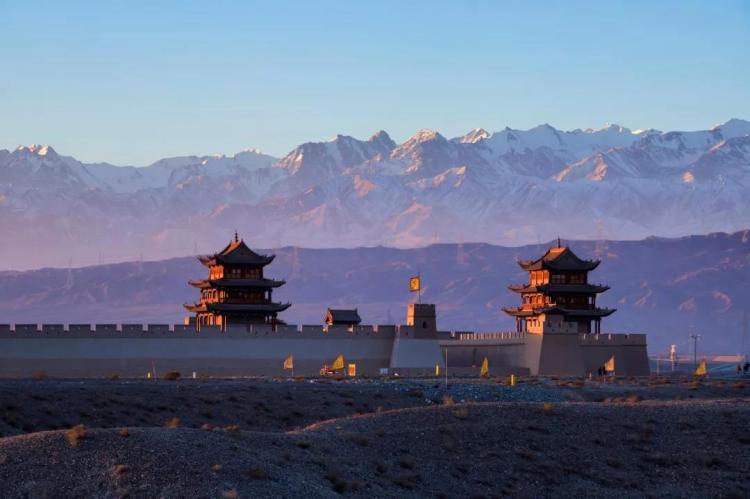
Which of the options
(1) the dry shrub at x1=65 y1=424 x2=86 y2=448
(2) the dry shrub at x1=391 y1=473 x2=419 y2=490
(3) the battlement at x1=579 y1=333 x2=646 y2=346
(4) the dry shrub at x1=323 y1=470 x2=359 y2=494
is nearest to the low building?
(3) the battlement at x1=579 y1=333 x2=646 y2=346

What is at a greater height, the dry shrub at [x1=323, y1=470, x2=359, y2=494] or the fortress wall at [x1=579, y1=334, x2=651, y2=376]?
the fortress wall at [x1=579, y1=334, x2=651, y2=376]

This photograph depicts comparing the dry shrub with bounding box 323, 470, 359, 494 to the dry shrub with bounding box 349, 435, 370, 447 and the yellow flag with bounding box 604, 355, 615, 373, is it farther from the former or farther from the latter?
the yellow flag with bounding box 604, 355, 615, 373

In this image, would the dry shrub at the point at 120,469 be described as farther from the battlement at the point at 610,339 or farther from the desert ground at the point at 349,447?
the battlement at the point at 610,339

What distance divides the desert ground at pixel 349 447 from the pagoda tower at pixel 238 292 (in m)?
55.9

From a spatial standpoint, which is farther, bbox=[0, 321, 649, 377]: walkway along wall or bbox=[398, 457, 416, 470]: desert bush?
bbox=[0, 321, 649, 377]: walkway along wall

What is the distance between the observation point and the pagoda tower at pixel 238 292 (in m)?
130

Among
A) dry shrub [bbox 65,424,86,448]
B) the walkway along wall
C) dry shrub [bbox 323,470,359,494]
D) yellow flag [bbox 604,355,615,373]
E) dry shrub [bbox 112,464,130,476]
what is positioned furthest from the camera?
yellow flag [bbox 604,355,615,373]

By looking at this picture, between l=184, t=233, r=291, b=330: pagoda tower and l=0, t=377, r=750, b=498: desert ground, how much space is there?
184 ft

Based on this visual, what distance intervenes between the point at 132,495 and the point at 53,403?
2431 cm

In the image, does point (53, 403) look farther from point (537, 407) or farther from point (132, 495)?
point (132, 495)

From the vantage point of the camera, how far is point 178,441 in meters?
45.8

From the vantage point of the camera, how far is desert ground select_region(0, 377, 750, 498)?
43.8 metres

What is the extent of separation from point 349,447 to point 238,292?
8258 centimetres

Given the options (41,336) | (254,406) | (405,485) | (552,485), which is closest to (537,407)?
(552,485)
